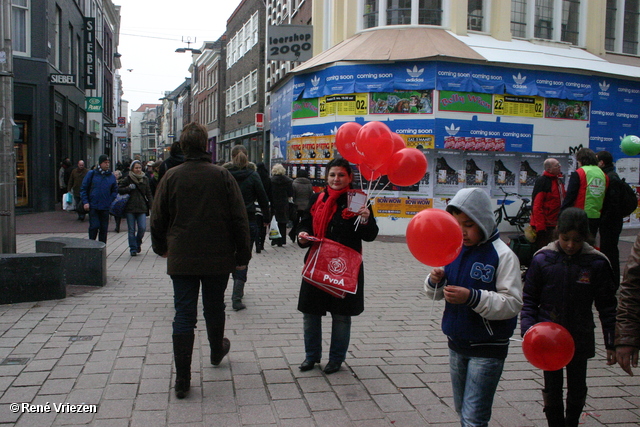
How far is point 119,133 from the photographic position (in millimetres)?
39344

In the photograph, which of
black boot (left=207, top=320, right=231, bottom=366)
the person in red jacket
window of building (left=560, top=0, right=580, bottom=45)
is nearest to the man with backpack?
the person in red jacket

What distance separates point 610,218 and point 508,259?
5463 millimetres

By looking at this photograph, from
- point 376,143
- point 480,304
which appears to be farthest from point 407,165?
point 480,304

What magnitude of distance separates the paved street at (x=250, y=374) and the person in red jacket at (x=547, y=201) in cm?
236

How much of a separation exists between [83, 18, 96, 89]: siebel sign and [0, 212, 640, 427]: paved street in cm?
2054

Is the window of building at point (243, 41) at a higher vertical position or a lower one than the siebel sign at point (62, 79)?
higher

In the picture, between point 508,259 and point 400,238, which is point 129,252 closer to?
point 400,238

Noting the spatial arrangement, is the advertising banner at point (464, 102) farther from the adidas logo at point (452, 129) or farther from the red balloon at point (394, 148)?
the red balloon at point (394, 148)

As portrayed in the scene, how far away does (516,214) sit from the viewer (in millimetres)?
15688

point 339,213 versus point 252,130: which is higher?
point 252,130

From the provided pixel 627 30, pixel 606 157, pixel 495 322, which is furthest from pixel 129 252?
pixel 627 30

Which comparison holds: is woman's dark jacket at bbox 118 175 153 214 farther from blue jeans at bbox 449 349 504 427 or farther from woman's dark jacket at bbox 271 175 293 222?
blue jeans at bbox 449 349 504 427

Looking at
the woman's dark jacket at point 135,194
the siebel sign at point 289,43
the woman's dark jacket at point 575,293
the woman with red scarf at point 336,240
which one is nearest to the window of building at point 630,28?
the siebel sign at point 289,43

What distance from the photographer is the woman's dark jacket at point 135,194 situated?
1088cm
